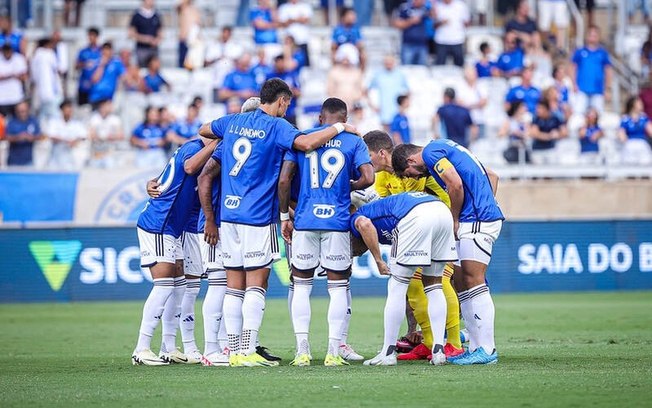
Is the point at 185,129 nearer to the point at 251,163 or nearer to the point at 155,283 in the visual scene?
the point at 155,283

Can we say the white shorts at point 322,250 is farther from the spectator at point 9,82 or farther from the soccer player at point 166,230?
the spectator at point 9,82

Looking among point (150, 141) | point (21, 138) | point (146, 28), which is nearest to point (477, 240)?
point (150, 141)

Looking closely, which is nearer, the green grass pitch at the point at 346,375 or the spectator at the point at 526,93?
the green grass pitch at the point at 346,375

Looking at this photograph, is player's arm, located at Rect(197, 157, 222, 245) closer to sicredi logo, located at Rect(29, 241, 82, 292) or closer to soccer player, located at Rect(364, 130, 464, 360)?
soccer player, located at Rect(364, 130, 464, 360)

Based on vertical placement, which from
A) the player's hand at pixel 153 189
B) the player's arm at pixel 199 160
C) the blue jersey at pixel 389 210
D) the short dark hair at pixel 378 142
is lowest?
the blue jersey at pixel 389 210

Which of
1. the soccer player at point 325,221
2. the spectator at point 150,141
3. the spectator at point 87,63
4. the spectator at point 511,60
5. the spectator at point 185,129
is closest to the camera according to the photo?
the soccer player at point 325,221

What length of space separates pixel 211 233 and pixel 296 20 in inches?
600

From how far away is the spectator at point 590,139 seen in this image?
82.4 ft

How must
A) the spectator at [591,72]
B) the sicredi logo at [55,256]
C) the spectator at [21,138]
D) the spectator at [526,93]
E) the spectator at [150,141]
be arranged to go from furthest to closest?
1. the spectator at [591,72]
2. the spectator at [526,93]
3. the spectator at [150,141]
4. the spectator at [21,138]
5. the sicredi logo at [55,256]

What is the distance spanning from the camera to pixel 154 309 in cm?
1197

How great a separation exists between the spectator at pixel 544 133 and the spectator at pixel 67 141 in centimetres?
890

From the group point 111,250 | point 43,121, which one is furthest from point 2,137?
point 111,250

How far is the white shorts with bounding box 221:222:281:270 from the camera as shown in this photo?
38.1ft

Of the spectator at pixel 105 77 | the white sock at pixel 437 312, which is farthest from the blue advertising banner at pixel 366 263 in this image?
the white sock at pixel 437 312
